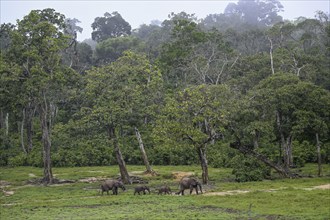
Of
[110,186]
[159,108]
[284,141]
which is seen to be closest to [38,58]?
[159,108]

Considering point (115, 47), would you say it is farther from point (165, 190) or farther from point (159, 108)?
point (165, 190)

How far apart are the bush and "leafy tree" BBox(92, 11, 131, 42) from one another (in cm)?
7910

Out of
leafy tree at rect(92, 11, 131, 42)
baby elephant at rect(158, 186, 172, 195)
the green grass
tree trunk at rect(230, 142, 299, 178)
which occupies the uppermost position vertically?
leafy tree at rect(92, 11, 131, 42)

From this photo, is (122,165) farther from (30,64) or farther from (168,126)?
(30,64)

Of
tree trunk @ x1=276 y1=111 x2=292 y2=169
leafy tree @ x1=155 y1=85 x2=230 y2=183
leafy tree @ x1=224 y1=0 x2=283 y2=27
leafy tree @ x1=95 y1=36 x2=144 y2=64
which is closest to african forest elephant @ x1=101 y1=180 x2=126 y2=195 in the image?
leafy tree @ x1=155 y1=85 x2=230 y2=183

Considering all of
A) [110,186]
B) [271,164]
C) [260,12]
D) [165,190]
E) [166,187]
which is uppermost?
[260,12]

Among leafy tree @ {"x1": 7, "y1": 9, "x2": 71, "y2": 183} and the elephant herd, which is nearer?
the elephant herd

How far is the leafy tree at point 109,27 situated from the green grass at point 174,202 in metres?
77.4

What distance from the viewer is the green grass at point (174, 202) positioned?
76.3 feet

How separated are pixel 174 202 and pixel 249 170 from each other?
13.3 metres

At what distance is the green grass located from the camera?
2327cm

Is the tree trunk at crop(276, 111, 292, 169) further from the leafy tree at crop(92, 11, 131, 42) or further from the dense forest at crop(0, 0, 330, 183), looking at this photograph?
the leafy tree at crop(92, 11, 131, 42)

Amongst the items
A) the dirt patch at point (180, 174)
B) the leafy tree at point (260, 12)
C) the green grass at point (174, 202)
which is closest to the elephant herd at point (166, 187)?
the green grass at point (174, 202)

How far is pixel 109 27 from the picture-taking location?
375 ft
